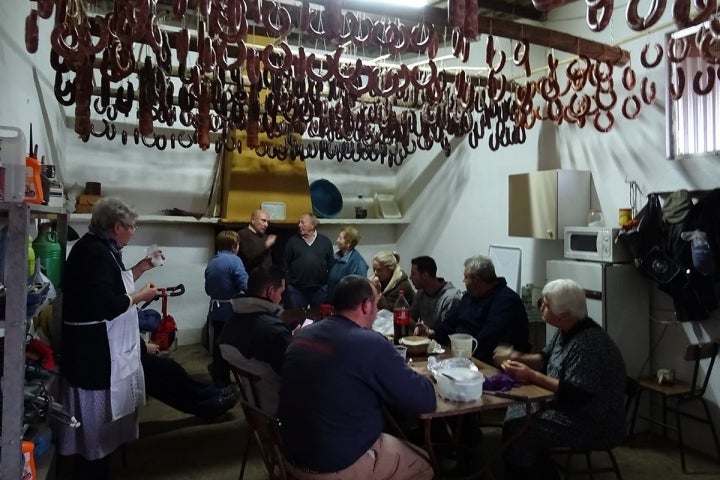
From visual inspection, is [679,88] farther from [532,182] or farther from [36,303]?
[36,303]

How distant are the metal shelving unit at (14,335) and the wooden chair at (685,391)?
3.79 meters

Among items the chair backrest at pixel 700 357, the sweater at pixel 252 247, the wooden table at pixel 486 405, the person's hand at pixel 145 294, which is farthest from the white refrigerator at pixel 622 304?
the sweater at pixel 252 247

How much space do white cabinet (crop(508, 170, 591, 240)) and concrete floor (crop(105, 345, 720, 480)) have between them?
1880 millimetres

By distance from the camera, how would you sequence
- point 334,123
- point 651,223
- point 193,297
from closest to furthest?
1. point 651,223
2. point 334,123
3. point 193,297

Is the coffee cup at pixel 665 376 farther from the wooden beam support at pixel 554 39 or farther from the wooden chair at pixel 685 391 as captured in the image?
the wooden beam support at pixel 554 39

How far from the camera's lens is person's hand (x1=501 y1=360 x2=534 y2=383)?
2621 mm

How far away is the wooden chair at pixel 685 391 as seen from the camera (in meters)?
3.50

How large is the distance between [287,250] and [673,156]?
4.16 m

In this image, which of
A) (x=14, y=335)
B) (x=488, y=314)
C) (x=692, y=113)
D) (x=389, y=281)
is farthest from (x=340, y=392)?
(x=692, y=113)

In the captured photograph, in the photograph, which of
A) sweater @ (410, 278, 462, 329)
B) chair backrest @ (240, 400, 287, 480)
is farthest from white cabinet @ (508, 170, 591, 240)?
chair backrest @ (240, 400, 287, 480)

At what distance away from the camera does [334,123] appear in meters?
4.74

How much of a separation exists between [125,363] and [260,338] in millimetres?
851

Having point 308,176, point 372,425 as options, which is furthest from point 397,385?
point 308,176

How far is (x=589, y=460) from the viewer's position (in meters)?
2.95
